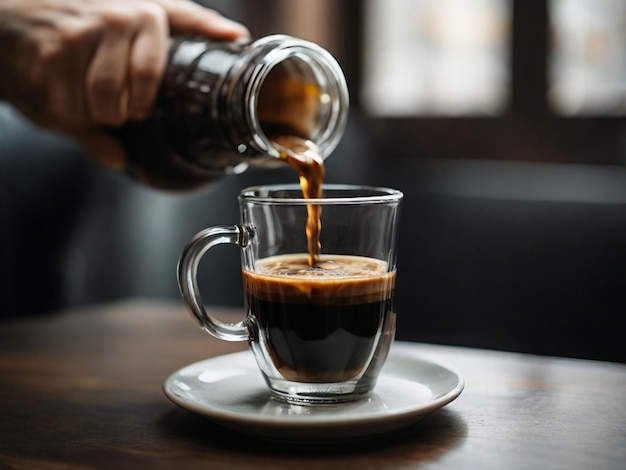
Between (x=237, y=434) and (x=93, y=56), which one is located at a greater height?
(x=93, y=56)

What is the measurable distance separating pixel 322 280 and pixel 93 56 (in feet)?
1.60

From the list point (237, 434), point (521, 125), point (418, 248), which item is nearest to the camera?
point (237, 434)

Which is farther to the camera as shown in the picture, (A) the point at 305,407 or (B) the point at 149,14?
(B) the point at 149,14

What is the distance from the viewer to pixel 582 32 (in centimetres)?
242

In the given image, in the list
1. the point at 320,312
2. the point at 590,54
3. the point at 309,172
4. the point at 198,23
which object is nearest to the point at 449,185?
the point at 590,54

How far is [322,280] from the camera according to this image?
26.8 inches

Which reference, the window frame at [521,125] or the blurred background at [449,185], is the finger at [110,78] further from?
the window frame at [521,125]

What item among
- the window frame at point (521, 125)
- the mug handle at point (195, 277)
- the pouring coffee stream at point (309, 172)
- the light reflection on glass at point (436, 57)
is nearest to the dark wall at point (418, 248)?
the window frame at point (521, 125)

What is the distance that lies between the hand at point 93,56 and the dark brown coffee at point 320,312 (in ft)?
1.16

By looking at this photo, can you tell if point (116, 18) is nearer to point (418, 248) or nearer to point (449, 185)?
point (418, 248)

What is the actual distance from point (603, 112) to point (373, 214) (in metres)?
1.90

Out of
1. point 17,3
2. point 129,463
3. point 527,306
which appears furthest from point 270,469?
point 527,306

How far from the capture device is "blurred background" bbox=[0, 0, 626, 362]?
1.64m

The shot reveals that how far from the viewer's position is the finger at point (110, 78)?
0.99 meters
